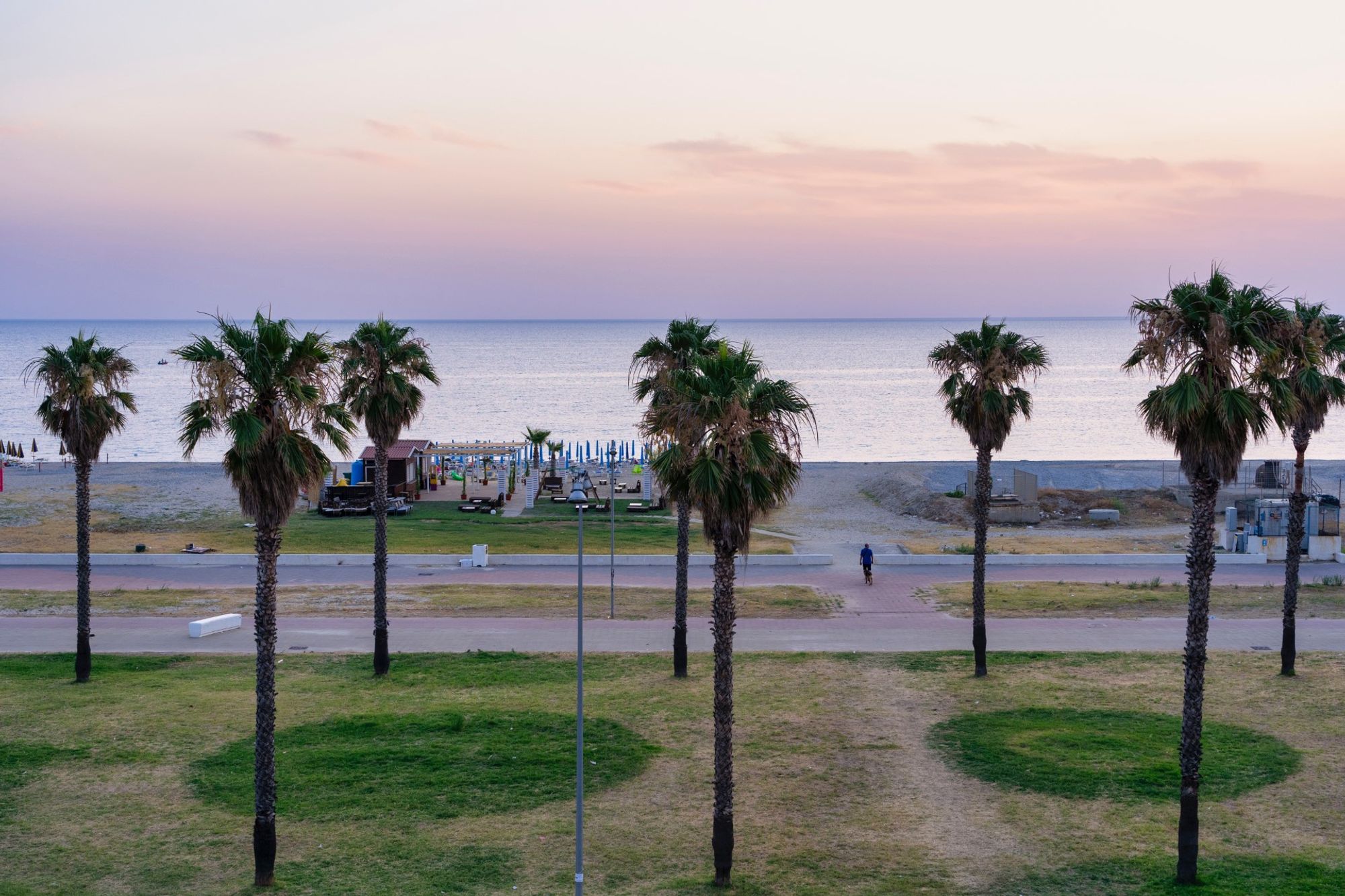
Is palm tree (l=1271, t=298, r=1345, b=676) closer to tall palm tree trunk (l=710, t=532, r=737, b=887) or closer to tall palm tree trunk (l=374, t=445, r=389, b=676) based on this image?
tall palm tree trunk (l=710, t=532, r=737, b=887)

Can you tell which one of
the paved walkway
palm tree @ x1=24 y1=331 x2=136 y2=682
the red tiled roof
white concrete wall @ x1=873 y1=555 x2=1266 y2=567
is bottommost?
the paved walkway

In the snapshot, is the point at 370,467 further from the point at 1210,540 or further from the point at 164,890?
the point at 1210,540

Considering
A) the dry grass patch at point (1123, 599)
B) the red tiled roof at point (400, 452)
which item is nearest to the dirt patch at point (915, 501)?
the dry grass patch at point (1123, 599)

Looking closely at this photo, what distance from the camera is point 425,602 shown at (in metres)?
37.1

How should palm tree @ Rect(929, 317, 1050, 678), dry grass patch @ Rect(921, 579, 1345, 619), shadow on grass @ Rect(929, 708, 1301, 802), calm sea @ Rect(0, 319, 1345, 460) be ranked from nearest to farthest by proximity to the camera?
shadow on grass @ Rect(929, 708, 1301, 802), palm tree @ Rect(929, 317, 1050, 678), dry grass patch @ Rect(921, 579, 1345, 619), calm sea @ Rect(0, 319, 1345, 460)

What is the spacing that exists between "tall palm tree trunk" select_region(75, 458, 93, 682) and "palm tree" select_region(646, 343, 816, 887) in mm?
16219

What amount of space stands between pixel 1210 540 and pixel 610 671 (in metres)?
15.3

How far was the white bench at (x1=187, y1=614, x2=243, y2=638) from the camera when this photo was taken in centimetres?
3228

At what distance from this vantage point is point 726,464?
1702cm

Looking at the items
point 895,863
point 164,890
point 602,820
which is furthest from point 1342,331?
point 164,890

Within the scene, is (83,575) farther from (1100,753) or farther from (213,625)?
(1100,753)

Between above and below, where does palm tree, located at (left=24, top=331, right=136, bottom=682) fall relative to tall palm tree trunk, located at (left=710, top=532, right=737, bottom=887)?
above

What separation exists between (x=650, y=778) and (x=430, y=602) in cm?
1714

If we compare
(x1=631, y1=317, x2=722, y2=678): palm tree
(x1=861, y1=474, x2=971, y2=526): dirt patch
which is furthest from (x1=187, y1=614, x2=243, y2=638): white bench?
(x1=861, y1=474, x2=971, y2=526): dirt patch
